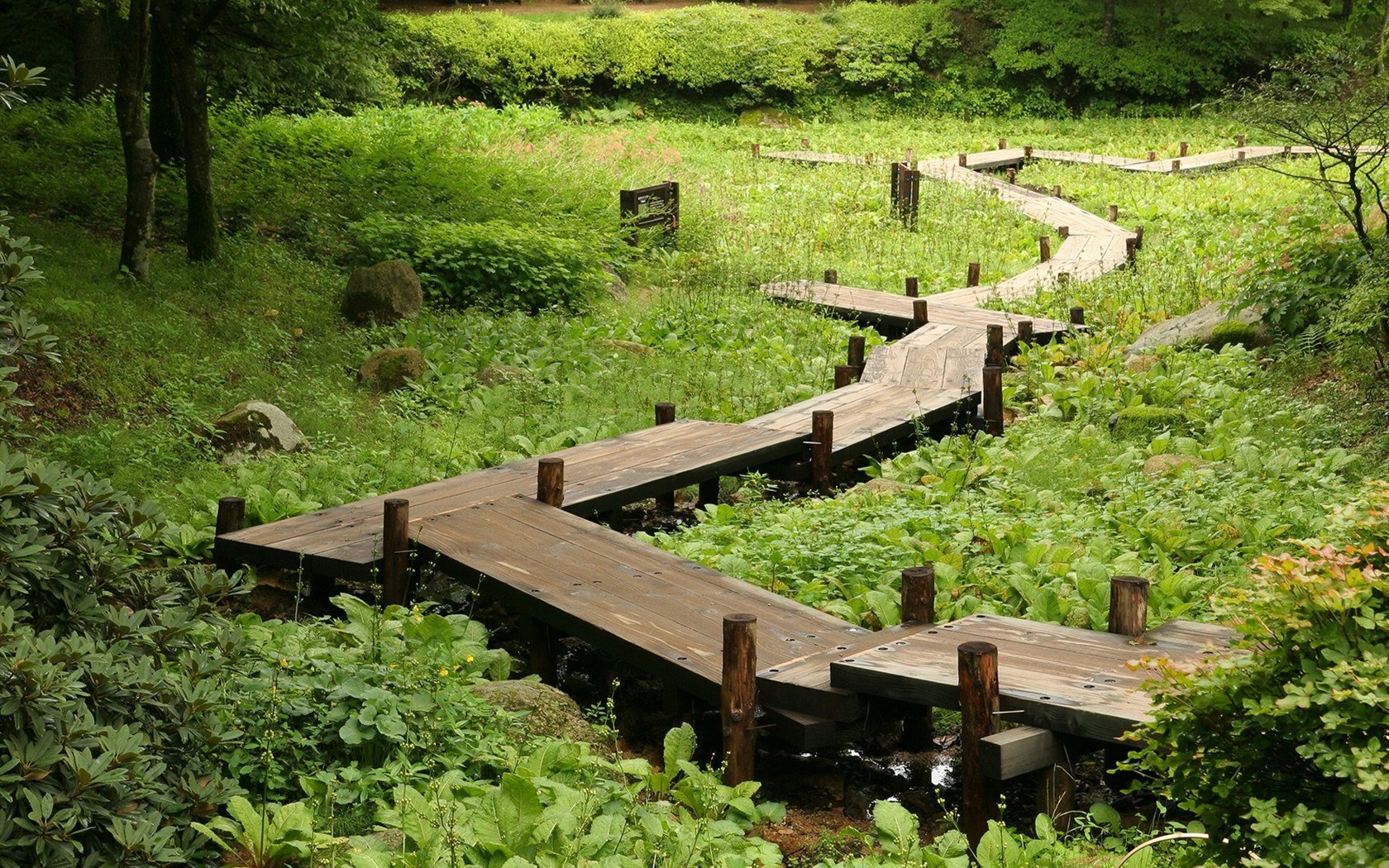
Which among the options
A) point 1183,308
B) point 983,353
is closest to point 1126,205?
point 1183,308

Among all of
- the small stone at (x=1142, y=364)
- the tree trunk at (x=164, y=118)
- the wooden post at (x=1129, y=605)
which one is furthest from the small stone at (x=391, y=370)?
the wooden post at (x=1129, y=605)

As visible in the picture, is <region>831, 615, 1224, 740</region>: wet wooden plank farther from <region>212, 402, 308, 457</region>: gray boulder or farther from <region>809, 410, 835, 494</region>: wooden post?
<region>212, 402, 308, 457</region>: gray boulder

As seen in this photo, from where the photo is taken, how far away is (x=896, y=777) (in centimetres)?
621

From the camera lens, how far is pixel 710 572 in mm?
7094

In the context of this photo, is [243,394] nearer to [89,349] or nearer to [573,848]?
[89,349]

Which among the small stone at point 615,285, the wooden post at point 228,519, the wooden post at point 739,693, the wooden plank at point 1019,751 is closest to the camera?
the wooden plank at point 1019,751

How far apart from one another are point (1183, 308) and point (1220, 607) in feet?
36.9

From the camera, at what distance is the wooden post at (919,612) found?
21.1 ft

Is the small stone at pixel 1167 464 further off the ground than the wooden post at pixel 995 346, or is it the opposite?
the wooden post at pixel 995 346

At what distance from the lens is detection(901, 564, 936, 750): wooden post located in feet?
21.1

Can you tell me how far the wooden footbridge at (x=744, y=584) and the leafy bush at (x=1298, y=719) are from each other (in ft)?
0.84

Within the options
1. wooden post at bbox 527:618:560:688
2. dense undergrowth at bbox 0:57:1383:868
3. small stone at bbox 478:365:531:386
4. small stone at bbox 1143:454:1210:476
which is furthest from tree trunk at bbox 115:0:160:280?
small stone at bbox 1143:454:1210:476

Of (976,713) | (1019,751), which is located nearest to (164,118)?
(976,713)

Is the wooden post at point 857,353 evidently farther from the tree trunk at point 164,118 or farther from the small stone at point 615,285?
the tree trunk at point 164,118
